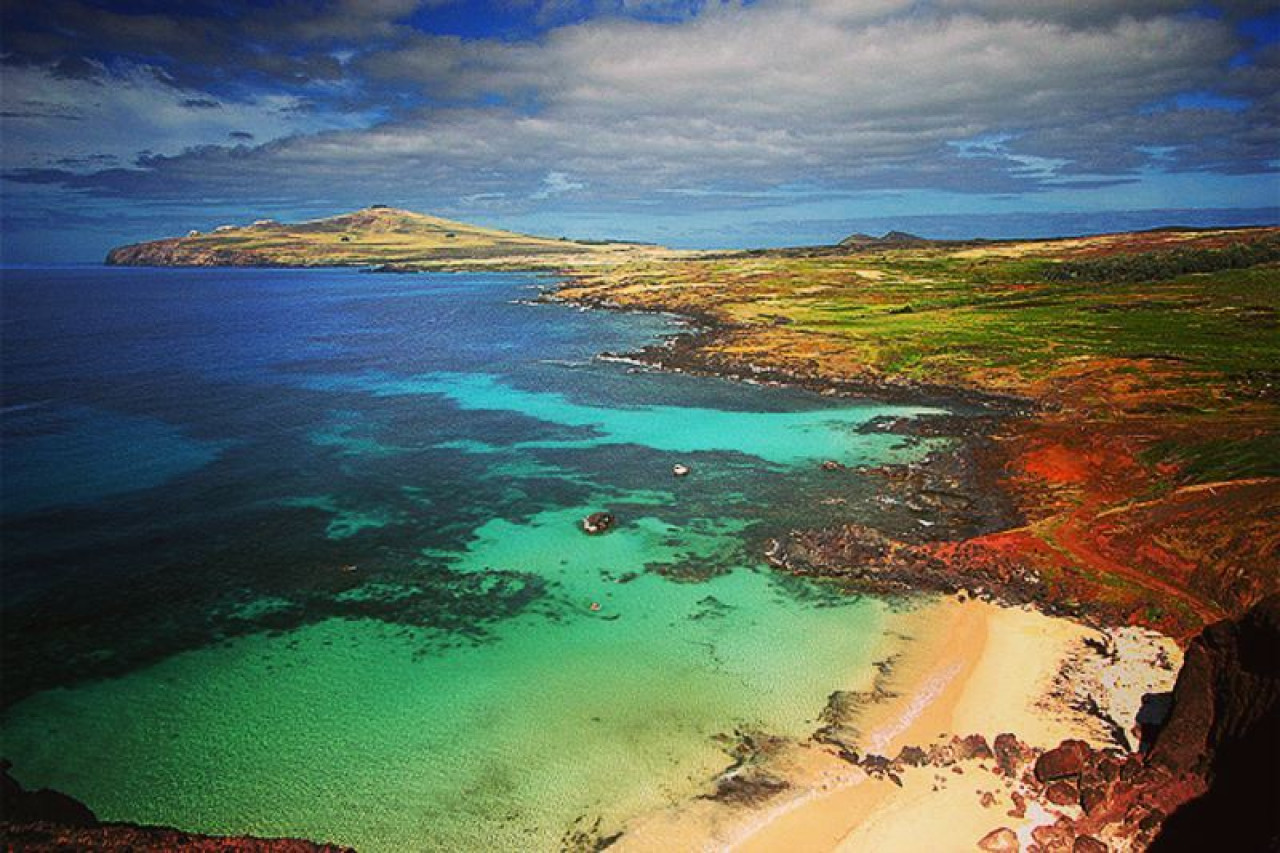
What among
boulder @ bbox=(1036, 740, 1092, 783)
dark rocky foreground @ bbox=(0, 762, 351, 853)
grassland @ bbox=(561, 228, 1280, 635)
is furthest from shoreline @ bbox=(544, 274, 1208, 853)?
dark rocky foreground @ bbox=(0, 762, 351, 853)

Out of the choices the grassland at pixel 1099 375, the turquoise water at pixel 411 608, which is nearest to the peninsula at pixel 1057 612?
the grassland at pixel 1099 375

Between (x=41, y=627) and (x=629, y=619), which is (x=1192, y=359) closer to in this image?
(x=629, y=619)

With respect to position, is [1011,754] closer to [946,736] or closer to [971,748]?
[971,748]

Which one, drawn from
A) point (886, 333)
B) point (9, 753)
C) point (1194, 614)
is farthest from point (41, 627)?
point (886, 333)

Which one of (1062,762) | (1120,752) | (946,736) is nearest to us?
(1062,762)

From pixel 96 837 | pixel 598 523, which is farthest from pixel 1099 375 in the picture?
pixel 96 837

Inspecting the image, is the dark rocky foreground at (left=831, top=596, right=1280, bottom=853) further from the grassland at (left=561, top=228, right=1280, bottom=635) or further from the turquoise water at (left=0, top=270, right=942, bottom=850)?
the grassland at (left=561, top=228, right=1280, bottom=635)
